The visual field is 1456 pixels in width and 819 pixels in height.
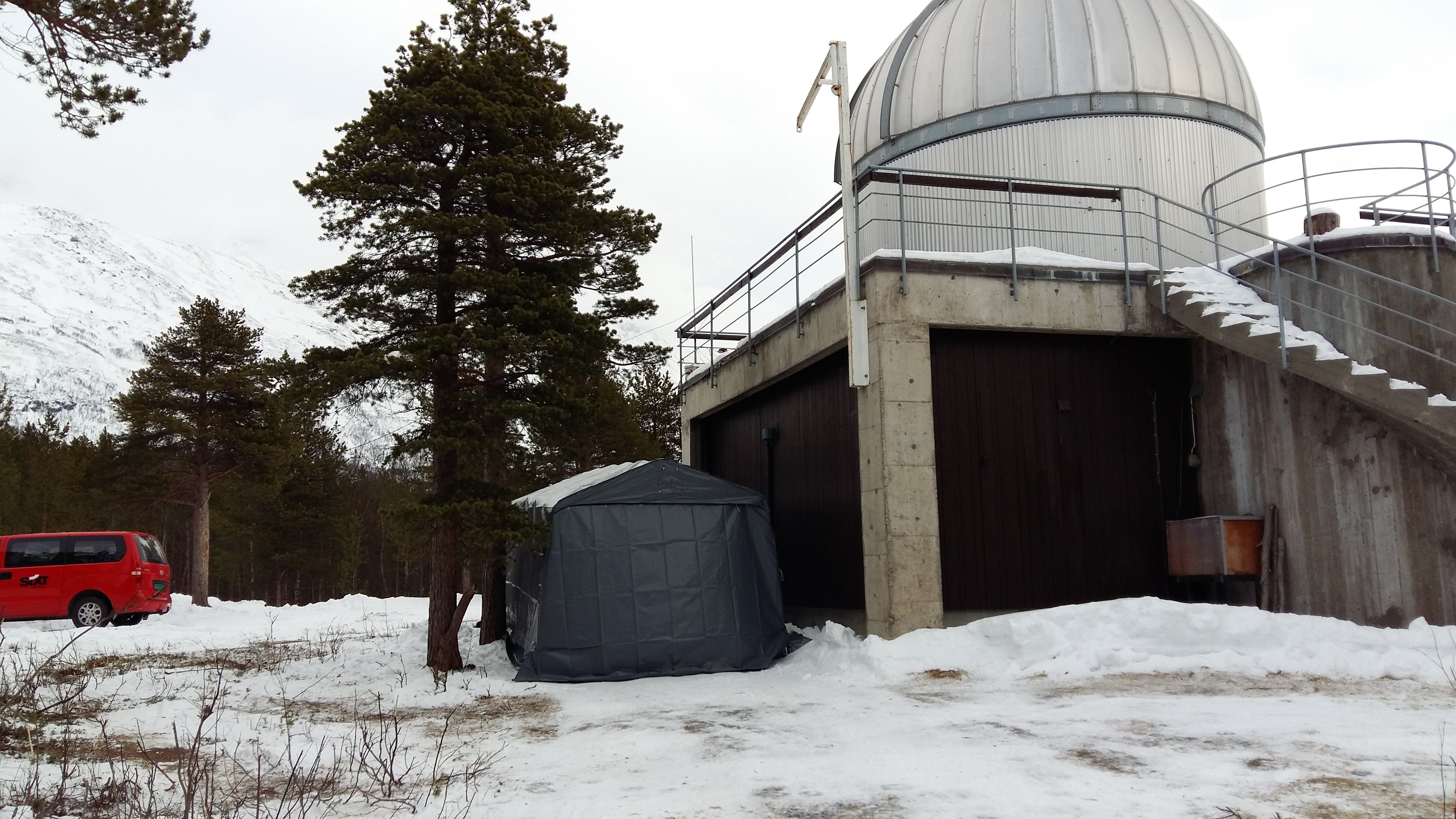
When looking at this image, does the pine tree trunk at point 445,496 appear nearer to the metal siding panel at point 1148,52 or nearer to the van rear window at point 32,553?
the metal siding panel at point 1148,52

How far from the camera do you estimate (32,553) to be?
1738cm

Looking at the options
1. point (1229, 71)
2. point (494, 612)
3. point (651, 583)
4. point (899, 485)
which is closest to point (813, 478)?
point (899, 485)

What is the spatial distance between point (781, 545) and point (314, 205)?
729 centimetres

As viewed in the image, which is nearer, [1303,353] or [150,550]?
[1303,353]

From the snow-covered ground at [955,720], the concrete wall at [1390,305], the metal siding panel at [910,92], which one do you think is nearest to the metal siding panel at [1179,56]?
the metal siding panel at [910,92]

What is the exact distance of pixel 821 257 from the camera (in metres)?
11.8

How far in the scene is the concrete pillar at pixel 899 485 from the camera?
956 centimetres

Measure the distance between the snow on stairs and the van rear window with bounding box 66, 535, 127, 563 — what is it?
56.9ft

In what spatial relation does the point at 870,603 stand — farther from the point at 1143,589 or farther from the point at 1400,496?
the point at 1400,496

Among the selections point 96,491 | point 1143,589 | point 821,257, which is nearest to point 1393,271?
point 1143,589

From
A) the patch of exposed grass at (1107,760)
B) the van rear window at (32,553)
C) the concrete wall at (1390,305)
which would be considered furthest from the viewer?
the van rear window at (32,553)

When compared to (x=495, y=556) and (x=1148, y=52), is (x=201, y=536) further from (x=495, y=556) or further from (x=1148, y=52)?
(x=1148, y=52)

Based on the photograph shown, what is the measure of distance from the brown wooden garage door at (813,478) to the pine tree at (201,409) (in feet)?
51.0

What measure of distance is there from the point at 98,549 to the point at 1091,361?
16.9m
